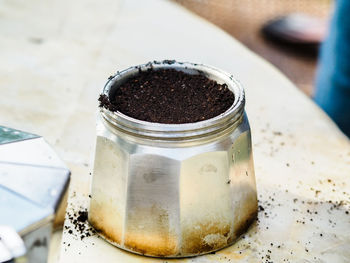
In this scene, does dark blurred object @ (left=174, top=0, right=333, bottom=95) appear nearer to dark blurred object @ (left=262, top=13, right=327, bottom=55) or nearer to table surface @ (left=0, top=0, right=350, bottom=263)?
dark blurred object @ (left=262, top=13, right=327, bottom=55)

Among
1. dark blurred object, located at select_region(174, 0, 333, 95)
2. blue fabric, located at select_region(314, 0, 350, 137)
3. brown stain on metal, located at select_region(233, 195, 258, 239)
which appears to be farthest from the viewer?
dark blurred object, located at select_region(174, 0, 333, 95)

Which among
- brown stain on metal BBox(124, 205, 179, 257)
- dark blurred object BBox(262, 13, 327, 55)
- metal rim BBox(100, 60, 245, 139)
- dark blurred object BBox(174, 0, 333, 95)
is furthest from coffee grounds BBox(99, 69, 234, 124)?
dark blurred object BBox(262, 13, 327, 55)

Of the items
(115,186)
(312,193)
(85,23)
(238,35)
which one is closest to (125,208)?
(115,186)

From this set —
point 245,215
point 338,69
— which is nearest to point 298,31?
point 338,69

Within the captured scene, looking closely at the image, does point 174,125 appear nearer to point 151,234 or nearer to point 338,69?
point 151,234

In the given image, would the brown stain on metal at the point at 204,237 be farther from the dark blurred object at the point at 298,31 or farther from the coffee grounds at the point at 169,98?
the dark blurred object at the point at 298,31

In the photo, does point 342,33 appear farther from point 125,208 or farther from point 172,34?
point 125,208
